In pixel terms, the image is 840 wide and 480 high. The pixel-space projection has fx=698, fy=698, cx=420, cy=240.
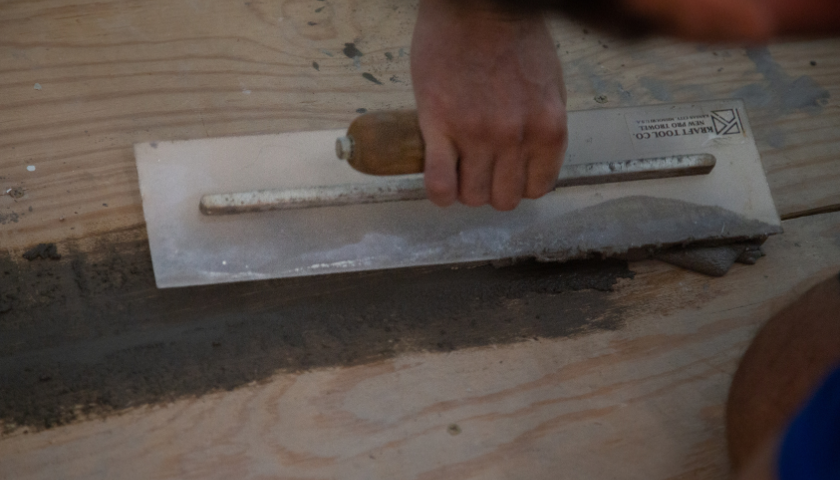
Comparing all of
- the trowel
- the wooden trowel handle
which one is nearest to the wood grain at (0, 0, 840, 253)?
the trowel

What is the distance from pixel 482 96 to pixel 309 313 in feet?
1.49

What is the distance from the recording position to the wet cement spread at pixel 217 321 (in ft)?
3.51

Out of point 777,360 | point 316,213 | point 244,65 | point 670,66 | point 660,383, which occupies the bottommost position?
point 660,383

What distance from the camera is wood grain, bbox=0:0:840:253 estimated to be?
1.22 meters

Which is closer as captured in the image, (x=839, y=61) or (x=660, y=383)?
(x=660, y=383)

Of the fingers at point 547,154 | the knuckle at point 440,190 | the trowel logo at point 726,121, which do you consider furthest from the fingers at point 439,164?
the trowel logo at point 726,121

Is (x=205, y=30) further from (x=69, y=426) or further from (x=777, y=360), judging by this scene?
(x=777, y=360)

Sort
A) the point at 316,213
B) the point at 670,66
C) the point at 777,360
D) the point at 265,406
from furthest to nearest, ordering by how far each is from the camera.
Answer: the point at 670,66, the point at 316,213, the point at 265,406, the point at 777,360

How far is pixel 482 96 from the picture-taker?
0.99 metres

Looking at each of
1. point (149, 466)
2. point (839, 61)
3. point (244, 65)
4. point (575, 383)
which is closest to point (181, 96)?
point (244, 65)

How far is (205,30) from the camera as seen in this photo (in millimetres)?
1373

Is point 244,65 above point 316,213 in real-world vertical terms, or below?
above

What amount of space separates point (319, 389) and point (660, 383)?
548 millimetres

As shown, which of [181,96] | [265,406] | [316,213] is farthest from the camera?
[181,96]
